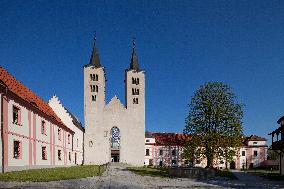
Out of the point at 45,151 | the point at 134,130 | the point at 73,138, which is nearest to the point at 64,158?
the point at 73,138

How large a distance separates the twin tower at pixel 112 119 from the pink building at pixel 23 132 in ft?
60.6

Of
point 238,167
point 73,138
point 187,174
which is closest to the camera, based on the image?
point 187,174

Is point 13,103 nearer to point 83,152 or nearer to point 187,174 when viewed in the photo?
point 187,174

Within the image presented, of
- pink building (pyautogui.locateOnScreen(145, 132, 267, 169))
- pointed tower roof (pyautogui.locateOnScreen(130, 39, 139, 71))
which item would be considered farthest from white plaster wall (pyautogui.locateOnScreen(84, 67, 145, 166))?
pink building (pyautogui.locateOnScreen(145, 132, 267, 169))

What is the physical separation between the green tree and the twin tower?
1722 centimetres

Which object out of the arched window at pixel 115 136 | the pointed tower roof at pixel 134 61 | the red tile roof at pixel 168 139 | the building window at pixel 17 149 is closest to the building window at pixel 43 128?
the building window at pixel 17 149

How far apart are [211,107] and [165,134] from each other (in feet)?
120

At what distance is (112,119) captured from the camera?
58.5m

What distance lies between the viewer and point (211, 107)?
137ft

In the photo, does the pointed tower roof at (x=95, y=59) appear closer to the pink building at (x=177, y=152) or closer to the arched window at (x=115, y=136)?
the arched window at (x=115, y=136)

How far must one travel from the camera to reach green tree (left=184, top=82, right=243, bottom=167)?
132 ft

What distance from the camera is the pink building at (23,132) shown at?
72.4ft

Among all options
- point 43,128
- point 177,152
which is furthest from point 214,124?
point 177,152

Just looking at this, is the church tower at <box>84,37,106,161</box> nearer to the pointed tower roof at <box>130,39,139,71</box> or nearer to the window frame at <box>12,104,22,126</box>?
the pointed tower roof at <box>130,39,139,71</box>
